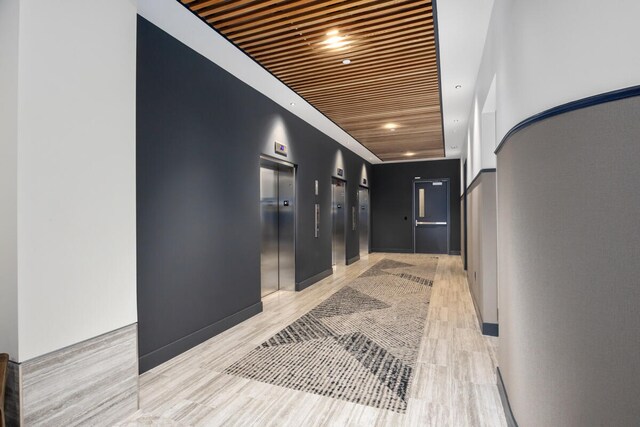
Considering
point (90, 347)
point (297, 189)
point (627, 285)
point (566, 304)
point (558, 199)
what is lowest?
point (90, 347)

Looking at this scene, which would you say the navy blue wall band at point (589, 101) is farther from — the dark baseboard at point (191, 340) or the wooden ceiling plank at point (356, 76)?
the dark baseboard at point (191, 340)

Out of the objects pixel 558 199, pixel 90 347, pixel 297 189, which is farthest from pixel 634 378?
pixel 297 189

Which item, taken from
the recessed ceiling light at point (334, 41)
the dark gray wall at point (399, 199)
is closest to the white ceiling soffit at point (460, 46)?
the recessed ceiling light at point (334, 41)

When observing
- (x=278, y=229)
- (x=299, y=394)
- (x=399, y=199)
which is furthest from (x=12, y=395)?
(x=399, y=199)

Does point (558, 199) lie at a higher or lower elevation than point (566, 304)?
higher

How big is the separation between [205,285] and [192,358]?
0.82 meters

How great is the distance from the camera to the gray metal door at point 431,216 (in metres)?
12.0

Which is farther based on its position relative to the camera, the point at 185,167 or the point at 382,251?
the point at 382,251

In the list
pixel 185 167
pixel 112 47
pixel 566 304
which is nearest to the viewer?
pixel 566 304

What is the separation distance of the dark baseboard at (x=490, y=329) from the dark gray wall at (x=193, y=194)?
3.02 metres

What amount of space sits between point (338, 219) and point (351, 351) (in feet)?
17.9

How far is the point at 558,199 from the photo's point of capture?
1532 mm

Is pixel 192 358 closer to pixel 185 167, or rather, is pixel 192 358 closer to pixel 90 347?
pixel 90 347

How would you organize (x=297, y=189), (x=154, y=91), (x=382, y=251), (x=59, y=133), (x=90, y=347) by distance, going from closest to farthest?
(x=59, y=133) < (x=90, y=347) < (x=154, y=91) < (x=297, y=189) < (x=382, y=251)
